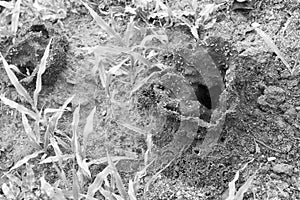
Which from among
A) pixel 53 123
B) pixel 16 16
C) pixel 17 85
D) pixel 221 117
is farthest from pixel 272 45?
pixel 16 16

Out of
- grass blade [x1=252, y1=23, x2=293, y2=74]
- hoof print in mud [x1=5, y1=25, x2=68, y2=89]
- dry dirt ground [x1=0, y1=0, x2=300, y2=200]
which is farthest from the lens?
hoof print in mud [x1=5, y1=25, x2=68, y2=89]

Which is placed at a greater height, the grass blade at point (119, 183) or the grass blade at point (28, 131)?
the grass blade at point (28, 131)

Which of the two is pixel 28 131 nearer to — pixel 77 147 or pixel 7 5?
pixel 77 147

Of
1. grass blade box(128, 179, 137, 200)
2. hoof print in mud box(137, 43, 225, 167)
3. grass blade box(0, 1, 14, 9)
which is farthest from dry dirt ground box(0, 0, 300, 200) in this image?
grass blade box(0, 1, 14, 9)

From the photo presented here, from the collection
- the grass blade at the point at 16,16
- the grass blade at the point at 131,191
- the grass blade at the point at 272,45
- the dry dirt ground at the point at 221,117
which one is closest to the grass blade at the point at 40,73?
the dry dirt ground at the point at 221,117

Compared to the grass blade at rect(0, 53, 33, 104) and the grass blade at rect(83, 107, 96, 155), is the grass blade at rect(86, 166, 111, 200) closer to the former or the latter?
the grass blade at rect(83, 107, 96, 155)

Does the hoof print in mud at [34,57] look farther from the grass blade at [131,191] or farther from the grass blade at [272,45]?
the grass blade at [272,45]

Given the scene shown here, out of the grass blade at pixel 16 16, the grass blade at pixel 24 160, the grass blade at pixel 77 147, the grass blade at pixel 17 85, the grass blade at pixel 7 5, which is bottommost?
the grass blade at pixel 24 160

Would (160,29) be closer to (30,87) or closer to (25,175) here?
(30,87)
